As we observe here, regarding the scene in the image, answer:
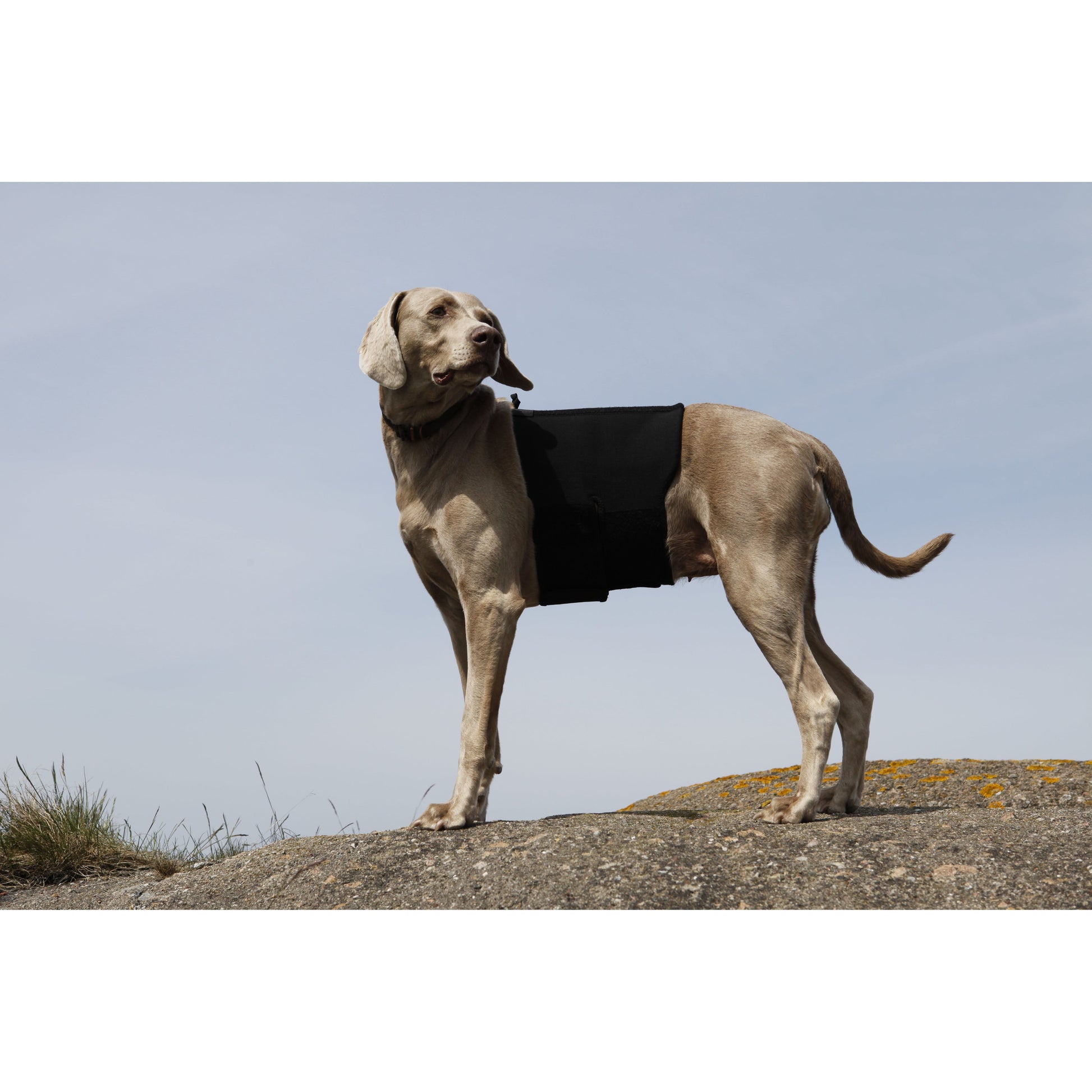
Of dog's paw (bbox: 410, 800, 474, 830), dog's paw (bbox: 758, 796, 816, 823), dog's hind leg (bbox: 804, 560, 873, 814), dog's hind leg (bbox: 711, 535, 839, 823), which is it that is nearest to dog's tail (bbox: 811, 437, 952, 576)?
dog's hind leg (bbox: 804, 560, 873, 814)

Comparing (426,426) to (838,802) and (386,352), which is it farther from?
(838,802)

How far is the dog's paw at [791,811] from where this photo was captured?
244 inches

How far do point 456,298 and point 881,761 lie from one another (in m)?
6.73

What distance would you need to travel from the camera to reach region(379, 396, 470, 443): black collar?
6.63m

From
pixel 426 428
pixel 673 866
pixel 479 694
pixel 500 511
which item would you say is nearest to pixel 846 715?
pixel 673 866

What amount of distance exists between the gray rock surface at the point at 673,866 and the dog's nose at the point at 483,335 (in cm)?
300

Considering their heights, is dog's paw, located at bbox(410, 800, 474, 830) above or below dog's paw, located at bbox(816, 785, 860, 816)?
below

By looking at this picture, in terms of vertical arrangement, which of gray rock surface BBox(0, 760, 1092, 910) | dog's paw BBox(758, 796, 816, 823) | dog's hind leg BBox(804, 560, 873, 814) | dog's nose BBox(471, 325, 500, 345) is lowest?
gray rock surface BBox(0, 760, 1092, 910)

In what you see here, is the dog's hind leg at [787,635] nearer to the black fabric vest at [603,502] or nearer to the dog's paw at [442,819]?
the black fabric vest at [603,502]

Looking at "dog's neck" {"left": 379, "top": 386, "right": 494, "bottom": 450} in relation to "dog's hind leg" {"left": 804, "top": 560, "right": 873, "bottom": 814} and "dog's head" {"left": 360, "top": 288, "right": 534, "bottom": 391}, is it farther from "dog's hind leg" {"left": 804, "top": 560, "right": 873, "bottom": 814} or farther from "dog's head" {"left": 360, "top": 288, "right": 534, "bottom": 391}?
"dog's hind leg" {"left": 804, "top": 560, "right": 873, "bottom": 814}

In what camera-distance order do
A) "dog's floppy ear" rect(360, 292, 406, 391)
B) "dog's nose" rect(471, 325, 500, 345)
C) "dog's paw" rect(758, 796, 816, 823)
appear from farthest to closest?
1. "dog's floppy ear" rect(360, 292, 406, 391)
2. "dog's paw" rect(758, 796, 816, 823)
3. "dog's nose" rect(471, 325, 500, 345)

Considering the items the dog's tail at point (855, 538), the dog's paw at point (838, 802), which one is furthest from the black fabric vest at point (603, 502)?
the dog's paw at point (838, 802)
